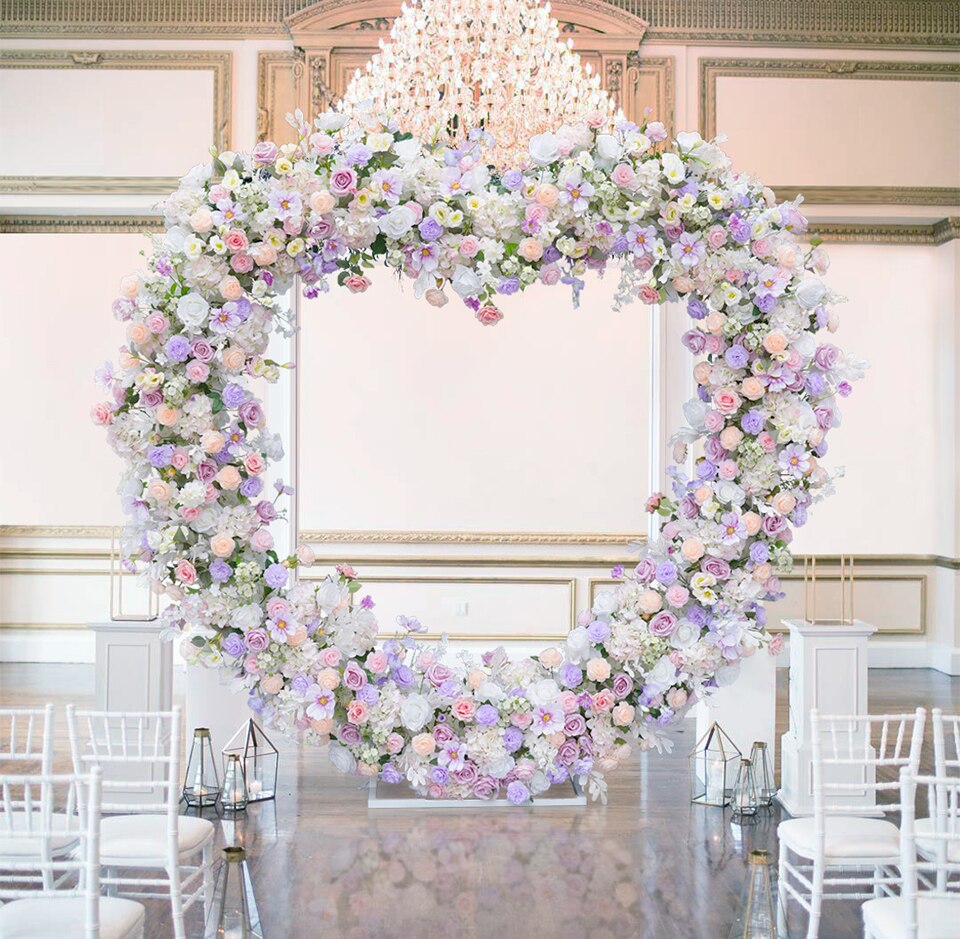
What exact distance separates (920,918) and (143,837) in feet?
6.51

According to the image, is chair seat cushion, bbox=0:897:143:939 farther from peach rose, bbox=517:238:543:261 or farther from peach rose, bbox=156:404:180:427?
peach rose, bbox=517:238:543:261

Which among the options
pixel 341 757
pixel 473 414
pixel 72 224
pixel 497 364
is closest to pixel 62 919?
pixel 341 757

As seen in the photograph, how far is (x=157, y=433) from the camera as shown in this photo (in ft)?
13.1

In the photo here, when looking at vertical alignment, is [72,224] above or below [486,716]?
above

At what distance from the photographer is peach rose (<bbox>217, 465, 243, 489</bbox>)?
4.01m

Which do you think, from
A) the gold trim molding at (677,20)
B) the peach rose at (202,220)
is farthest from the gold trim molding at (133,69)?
the peach rose at (202,220)

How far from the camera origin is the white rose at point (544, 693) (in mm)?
4199

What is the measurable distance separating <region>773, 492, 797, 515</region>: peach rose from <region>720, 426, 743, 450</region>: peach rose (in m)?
0.23

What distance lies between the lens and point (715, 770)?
4938 millimetres

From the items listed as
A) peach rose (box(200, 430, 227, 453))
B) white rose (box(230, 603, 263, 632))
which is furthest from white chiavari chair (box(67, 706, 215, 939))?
peach rose (box(200, 430, 227, 453))

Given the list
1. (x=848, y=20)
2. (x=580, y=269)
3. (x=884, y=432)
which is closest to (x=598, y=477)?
(x=884, y=432)

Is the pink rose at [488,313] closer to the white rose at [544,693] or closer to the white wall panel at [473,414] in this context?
the white rose at [544,693]

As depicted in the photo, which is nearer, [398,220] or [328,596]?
[398,220]

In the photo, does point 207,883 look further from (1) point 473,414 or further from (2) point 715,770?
A: (1) point 473,414
